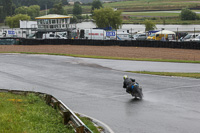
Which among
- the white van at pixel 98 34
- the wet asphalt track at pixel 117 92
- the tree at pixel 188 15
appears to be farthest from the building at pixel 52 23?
the tree at pixel 188 15

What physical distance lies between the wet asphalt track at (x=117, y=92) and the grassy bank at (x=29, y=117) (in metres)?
1.70

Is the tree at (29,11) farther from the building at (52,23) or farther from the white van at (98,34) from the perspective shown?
the white van at (98,34)

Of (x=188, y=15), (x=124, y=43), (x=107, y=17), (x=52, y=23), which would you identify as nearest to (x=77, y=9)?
(x=188, y=15)

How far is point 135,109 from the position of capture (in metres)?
12.8

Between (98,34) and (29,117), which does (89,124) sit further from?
(98,34)

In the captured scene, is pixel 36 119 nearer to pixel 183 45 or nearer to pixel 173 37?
pixel 183 45

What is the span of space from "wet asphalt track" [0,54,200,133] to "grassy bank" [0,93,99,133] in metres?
1.70

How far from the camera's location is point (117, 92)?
1634 centimetres

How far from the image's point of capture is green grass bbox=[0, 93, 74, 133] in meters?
8.96

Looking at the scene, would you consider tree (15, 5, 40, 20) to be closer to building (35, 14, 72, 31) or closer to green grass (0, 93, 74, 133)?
building (35, 14, 72, 31)

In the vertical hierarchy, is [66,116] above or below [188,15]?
below

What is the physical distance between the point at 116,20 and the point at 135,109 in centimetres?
7244

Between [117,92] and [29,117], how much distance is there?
22.4 ft

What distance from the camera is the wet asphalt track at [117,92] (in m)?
11.0
